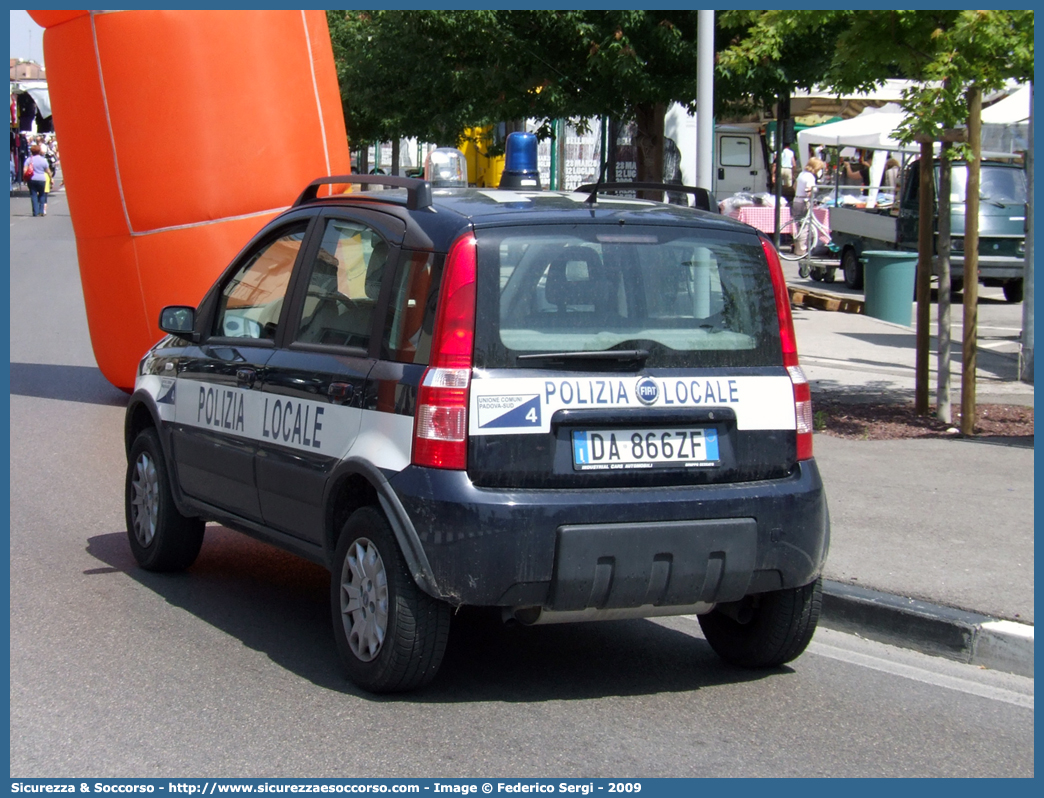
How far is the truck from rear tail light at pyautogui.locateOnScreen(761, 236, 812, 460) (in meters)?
15.9

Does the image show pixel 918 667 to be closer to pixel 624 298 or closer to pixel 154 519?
pixel 624 298

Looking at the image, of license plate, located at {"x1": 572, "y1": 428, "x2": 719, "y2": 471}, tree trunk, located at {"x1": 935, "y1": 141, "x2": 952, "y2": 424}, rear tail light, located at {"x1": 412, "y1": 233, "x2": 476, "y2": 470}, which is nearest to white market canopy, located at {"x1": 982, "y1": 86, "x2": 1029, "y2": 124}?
tree trunk, located at {"x1": 935, "y1": 141, "x2": 952, "y2": 424}

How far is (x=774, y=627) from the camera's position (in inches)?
206

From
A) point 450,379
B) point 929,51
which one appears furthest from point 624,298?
point 929,51

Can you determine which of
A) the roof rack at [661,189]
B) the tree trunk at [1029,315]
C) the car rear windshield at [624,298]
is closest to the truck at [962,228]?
the tree trunk at [1029,315]

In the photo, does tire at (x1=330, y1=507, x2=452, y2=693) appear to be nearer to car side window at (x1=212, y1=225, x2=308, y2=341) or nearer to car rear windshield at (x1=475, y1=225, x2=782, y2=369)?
car rear windshield at (x1=475, y1=225, x2=782, y2=369)

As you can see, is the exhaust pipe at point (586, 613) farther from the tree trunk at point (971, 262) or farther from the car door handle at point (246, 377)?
the tree trunk at point (971, 262)

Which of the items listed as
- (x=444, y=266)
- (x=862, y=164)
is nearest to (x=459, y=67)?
(x=444, y=266)

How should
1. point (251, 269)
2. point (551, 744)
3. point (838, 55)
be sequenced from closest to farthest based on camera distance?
point (551, 744)
point (251, 269)
point (838, 55)

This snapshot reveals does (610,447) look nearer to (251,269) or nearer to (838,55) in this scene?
(251,269)

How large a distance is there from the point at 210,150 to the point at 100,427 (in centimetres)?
243

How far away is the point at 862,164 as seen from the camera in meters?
35.9

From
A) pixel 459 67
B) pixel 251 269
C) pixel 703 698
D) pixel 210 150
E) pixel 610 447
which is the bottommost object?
pixel 703 698

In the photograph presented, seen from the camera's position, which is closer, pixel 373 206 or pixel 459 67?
pixel 373 206
